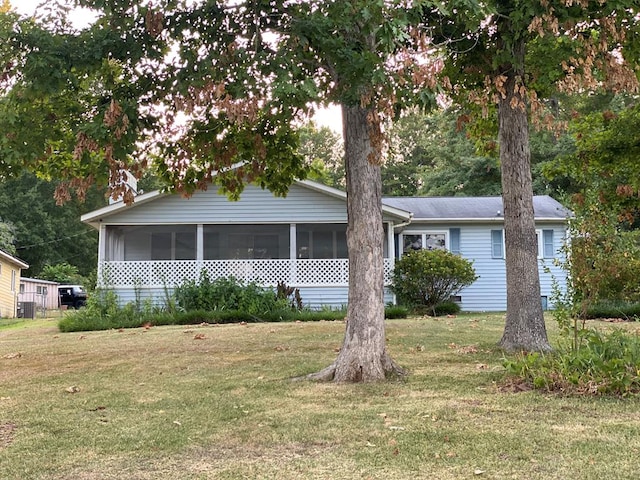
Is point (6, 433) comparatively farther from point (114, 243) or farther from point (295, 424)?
A: point (114, 243)

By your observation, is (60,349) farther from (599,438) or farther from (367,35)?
(599,438)

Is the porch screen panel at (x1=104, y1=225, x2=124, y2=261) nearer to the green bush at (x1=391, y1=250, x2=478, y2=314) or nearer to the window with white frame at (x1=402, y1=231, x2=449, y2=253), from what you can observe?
the green bush at (x1=391, y1=250, x2=478, y2=314)

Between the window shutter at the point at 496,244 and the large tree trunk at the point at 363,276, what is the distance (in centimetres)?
1386

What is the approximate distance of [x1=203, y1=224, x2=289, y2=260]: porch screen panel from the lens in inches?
778

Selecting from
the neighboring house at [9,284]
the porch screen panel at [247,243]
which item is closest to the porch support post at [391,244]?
the porch screen panel at [247,243]

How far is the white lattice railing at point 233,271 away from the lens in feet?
55.0

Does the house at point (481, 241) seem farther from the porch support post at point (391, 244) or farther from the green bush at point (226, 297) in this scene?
the green bush at point (226, 297)

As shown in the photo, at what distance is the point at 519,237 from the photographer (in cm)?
772

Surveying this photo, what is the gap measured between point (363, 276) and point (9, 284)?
27423 mm

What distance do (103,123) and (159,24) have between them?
124cm

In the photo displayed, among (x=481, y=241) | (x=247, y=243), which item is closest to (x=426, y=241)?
(x=481, y=241)

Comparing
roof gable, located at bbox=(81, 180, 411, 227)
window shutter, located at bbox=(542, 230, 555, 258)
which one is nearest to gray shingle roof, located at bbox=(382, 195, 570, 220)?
window shutter, located at bbox=(542, 230, 555, 258)

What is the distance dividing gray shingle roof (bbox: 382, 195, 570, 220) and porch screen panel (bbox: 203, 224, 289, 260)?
12.4 feet

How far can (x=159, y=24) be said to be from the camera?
6066mm
